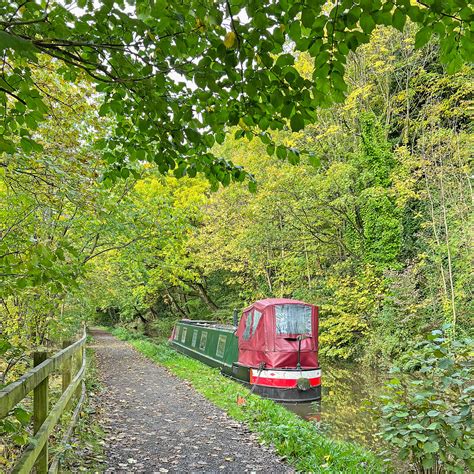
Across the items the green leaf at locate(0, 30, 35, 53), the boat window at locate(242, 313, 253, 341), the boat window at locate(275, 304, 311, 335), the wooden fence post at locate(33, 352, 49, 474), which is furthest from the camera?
the boat window at locate(242, 313, 253, 341)

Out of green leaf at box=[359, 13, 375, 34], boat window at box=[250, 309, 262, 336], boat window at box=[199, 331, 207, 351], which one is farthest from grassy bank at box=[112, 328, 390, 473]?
boat window at box=[199, 331, 207, 351]

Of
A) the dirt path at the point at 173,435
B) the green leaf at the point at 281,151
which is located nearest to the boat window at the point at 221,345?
the dirt path at the point at 173,435

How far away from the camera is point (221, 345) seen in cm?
1501

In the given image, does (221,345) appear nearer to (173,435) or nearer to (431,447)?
(173,435)

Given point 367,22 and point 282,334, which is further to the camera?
point 282,334

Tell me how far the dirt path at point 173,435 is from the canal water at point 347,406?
180 cm

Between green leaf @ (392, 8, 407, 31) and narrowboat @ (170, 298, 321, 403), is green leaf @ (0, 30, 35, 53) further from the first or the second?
narrowboat @ (170, 298, 321, 403)

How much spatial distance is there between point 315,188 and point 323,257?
4230 mm

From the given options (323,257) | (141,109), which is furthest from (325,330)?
(141,109)

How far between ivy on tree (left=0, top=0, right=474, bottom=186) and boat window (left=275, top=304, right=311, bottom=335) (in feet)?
30.3

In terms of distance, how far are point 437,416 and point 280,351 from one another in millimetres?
7854

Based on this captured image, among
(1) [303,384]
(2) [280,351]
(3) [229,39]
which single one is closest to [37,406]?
(3) [229,39]

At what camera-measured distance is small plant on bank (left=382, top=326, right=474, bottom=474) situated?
12.0ft

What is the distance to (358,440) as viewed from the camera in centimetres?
825
